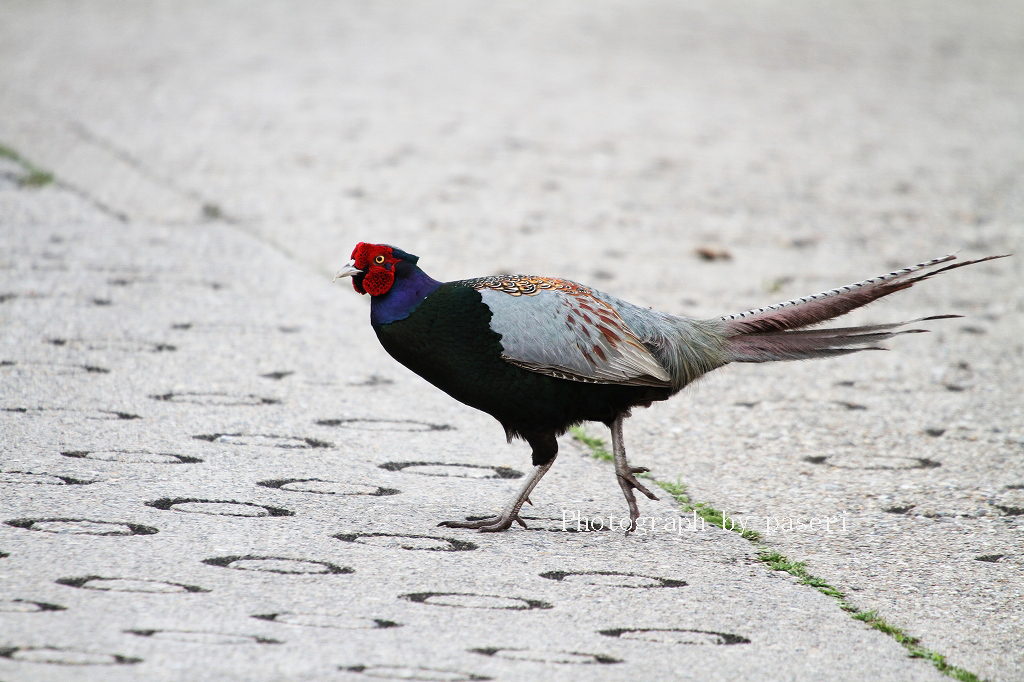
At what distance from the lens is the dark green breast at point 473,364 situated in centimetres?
349

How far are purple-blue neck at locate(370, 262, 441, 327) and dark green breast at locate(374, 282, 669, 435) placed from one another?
21 mm

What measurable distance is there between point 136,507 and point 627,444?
77.6 inches

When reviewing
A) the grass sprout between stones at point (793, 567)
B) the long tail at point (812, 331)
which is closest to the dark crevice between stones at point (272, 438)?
the grass sprout between stones at point (793, 567)

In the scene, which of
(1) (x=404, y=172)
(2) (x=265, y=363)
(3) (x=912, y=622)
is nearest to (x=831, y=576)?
(3) (x=912, y=622)

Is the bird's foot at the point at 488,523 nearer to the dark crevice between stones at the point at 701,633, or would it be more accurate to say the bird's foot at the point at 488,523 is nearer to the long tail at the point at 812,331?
the dark crevice between stones at the point at 701,633

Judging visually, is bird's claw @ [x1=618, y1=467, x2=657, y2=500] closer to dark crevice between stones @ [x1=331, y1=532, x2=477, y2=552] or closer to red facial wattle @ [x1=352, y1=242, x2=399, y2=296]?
dark crevice between stones @ [x1=331, y1=532, x2=477, y2=552]

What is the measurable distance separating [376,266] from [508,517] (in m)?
0.92

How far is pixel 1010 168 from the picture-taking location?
33.3 ft

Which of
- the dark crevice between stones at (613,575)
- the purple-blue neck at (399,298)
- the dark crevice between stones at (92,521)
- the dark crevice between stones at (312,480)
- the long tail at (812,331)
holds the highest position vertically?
the long tail at (812,331)

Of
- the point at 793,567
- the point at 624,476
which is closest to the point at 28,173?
the point at 624,476

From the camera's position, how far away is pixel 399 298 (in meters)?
3.55

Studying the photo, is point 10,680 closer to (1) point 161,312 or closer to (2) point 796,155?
(1) point 161,312

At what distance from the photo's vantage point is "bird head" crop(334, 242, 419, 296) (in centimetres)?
→ 353

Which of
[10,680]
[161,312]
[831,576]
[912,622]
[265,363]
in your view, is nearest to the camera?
[10,680]
